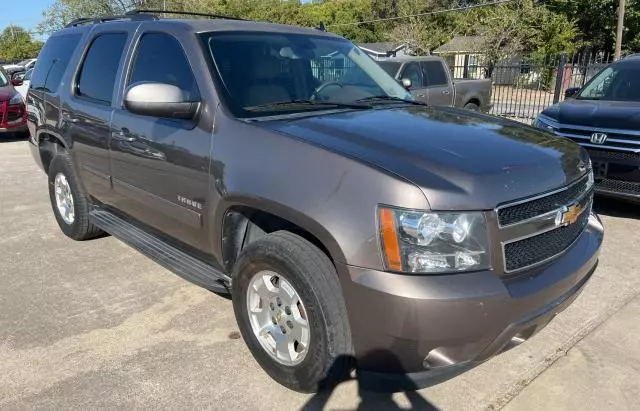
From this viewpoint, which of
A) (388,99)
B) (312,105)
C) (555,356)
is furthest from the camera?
Answer: (388,99)

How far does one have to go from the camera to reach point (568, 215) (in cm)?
270

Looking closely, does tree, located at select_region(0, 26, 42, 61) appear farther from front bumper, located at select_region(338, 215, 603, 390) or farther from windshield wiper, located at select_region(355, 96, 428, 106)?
front bumper, located at select_region(338, 215, 603, 390)

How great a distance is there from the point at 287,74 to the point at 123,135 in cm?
124

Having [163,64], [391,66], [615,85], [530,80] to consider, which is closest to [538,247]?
[163,64]

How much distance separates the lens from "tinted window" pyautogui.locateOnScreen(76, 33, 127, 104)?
159 inches

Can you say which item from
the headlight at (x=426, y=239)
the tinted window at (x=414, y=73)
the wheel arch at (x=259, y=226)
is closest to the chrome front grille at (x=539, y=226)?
the headlight at (x=426, y=239)

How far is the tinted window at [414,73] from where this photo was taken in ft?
38.0

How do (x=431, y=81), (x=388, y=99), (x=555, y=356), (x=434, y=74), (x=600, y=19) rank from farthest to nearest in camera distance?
1. (x=600, y=19)
2. (x=434, y=74)
3. (x=431, y=81)
4. (x=388, y=99)
5. (x=555, y=356)

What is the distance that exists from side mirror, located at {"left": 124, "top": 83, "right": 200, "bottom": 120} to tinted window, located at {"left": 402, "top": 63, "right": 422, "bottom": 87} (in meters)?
9.11

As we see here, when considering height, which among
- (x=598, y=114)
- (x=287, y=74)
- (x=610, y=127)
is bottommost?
(x=610, y=127)

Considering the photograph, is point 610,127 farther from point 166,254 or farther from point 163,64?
point 166,254

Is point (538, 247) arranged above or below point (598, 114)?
below

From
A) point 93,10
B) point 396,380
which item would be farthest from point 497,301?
point 93,10

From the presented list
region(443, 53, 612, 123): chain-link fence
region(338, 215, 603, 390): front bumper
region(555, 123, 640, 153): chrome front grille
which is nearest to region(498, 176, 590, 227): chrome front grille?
region(338, 215, 603, 390): front bumper
